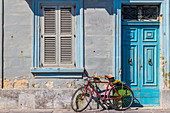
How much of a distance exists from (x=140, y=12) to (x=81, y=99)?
3093 mm

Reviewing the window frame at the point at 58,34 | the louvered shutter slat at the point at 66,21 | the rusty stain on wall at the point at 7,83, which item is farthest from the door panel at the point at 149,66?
the rusty stain on wall at the point at 7,83

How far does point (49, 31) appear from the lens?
6.52 m

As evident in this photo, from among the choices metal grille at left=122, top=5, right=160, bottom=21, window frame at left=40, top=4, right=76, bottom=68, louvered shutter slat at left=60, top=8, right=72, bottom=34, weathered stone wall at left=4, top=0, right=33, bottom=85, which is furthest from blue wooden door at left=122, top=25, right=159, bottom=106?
weathered stone wall at left=4, top=0, right=33, bottom=85

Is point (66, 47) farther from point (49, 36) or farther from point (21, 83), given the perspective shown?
point (21, 83)

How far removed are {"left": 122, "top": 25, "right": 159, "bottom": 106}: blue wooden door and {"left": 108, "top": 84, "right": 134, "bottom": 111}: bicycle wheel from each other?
32cm

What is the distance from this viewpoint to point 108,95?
6.14 meters

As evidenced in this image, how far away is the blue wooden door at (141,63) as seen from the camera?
6.50 meters

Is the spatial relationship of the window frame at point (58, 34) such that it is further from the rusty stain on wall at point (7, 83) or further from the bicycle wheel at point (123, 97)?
the bicycle wheel at point (123, 97)

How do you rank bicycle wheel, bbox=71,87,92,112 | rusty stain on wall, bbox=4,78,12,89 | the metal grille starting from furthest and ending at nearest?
the metal grille → rusty stain on wall, bbox=4,78,12,89 → bicycle wheel, bbox=71,87,92,112

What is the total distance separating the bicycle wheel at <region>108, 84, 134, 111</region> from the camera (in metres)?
6.19

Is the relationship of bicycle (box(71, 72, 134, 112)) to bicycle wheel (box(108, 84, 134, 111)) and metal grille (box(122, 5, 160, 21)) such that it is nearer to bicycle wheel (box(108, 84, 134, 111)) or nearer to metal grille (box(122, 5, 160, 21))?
bicycle wheel (box(108, 84, 134, 111))

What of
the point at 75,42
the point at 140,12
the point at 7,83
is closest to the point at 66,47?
the point at 75,42

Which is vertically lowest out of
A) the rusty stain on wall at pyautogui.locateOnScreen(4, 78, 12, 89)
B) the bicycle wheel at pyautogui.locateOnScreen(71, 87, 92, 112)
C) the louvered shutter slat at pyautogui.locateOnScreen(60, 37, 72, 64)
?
the bicycle wheel at pyautogui.locateOnScreen(71, 87, 92, 112)

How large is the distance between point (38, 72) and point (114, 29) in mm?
2515
